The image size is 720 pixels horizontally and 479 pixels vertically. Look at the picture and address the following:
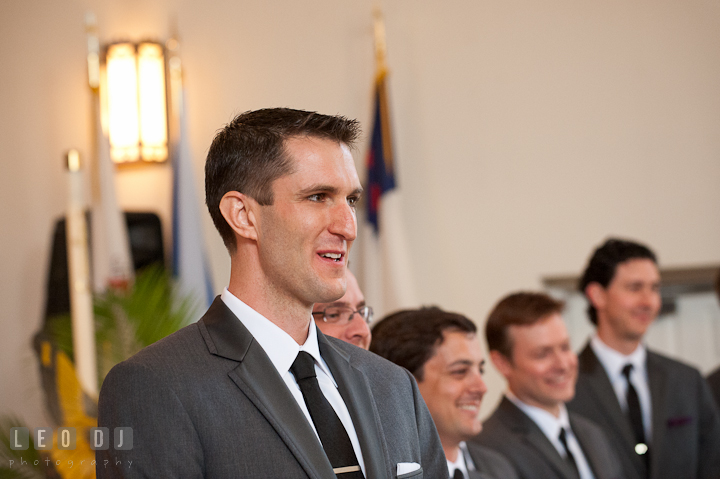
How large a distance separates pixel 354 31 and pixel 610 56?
2.03 meters

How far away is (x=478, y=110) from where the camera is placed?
5.83 m

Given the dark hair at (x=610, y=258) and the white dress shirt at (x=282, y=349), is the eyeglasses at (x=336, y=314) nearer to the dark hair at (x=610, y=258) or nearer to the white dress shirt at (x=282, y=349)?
the white dress shirt at (x=282, y=349)

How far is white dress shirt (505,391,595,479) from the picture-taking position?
10.8ft

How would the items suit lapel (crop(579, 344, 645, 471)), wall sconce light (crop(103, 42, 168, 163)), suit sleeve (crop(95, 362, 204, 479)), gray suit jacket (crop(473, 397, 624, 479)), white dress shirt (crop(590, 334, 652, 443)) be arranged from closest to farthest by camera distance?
suit sleeve (crop(95, 362, 204, 479)), gray suit jacket (crop(473, 397, 624, 479)), suit lapel (crop(579, 344, 645, 471)), white dress shirt (crop(590, 334, 652, 443)), wall sconce light (crop(103, 42, 168, 163))

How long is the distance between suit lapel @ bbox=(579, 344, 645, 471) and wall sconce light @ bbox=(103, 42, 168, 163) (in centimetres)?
301

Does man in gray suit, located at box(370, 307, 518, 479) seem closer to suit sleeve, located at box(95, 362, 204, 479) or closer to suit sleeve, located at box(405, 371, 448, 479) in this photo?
suit sleeve, located at box(405, 371, 448, 479)

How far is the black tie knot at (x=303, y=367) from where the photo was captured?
144cm

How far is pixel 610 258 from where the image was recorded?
443 centimetres

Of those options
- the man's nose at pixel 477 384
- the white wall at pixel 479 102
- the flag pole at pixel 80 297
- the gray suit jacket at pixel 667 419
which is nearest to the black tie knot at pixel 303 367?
the man's nose at pixel 477 384

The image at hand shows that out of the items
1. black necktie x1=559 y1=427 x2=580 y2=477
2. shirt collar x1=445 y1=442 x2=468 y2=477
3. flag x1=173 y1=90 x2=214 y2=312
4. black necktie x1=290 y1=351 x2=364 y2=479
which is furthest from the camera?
flag x1=173 y1=90 x2=214 y2=312

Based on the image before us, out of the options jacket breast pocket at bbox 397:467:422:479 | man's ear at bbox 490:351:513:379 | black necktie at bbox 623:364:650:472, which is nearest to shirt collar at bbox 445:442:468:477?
man's ear at bbox 490:351:513:379

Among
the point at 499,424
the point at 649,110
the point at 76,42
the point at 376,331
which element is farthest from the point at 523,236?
the point at 76,42

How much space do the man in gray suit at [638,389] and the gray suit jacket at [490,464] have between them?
3.75 ft

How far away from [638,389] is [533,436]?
113cm
